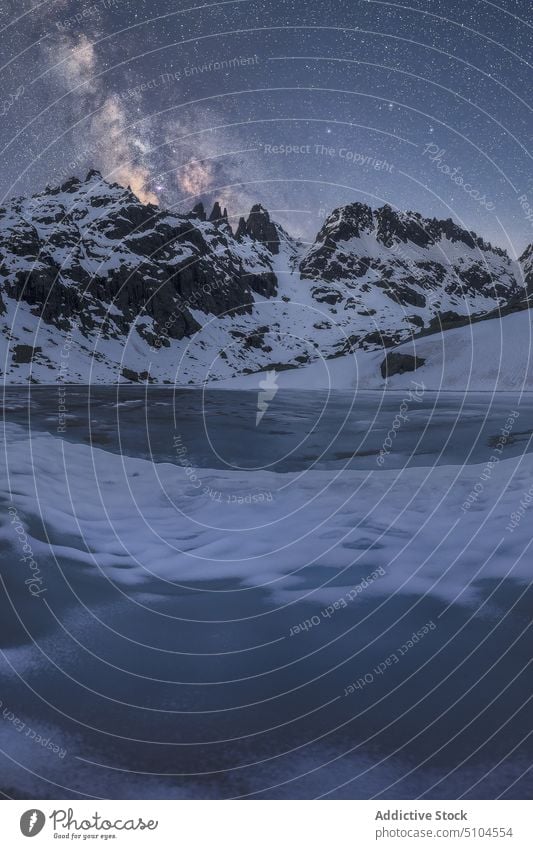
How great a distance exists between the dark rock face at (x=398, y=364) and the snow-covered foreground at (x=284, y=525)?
45943mm

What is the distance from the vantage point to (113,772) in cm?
379

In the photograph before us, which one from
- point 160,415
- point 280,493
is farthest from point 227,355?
point 280,493

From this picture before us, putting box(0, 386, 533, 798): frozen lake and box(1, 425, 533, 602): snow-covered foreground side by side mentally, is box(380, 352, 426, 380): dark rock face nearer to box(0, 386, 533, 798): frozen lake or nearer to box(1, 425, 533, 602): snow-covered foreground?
box(1, 425, 533, 602): snow-covered foreground

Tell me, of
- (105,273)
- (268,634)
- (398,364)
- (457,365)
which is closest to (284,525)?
(268,634)

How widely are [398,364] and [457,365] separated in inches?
275

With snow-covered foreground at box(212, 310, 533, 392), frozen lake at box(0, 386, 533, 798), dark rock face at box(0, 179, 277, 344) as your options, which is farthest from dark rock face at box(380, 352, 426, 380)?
dark rock face at box(0, 179, 277, 344)

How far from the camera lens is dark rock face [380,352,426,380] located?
5703 cm

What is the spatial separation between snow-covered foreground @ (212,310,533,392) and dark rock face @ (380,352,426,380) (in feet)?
1.74

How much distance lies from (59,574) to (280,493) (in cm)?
557

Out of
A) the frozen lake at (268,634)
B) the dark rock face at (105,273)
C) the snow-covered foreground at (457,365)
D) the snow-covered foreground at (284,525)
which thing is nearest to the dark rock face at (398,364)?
the snow-covered foreground at (457,365)

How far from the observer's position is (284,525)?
31.4 feet

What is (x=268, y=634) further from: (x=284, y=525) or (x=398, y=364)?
(x=398, y=364)

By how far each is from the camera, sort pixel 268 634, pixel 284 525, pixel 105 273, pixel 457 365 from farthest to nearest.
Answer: pixel 105 273 < pixel 457 365 < pixel 284 525 < pixel 268 634

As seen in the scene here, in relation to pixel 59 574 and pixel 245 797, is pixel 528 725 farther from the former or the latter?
pixel 59 574
